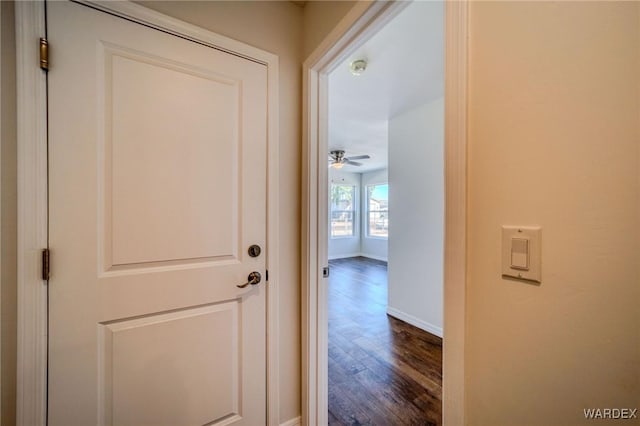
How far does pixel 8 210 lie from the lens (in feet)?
2.72

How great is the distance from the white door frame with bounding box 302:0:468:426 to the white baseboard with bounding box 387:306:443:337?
1.59 metres

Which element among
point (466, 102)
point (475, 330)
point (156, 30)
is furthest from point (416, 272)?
point (156, 30)

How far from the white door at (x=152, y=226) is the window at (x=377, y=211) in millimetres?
5534

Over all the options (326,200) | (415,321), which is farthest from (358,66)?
(415,321)

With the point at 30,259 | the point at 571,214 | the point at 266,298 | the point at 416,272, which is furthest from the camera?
the point at 416,272

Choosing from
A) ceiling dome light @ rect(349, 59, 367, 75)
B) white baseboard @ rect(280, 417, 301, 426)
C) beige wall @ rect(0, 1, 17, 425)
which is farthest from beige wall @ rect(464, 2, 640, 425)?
beige wall @ rect(0, 1, 17, 425)

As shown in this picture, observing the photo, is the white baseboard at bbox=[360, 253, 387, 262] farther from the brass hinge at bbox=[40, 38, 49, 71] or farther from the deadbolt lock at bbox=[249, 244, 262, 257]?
the brass hinge at bbox=[40, 38, 49, 71]

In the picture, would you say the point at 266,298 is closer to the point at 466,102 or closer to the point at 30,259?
the point at 30,259

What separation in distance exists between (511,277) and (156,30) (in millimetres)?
1540

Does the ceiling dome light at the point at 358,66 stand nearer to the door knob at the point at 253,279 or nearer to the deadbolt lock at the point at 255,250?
the deadbolt lock at the point at 255,250

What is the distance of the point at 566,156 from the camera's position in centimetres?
51

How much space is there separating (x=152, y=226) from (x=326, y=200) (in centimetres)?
82

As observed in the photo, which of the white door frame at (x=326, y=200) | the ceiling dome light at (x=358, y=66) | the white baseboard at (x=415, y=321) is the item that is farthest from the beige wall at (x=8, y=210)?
the white baseboard at (x=415, y=321)

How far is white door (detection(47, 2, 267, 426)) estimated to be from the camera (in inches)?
35.6
